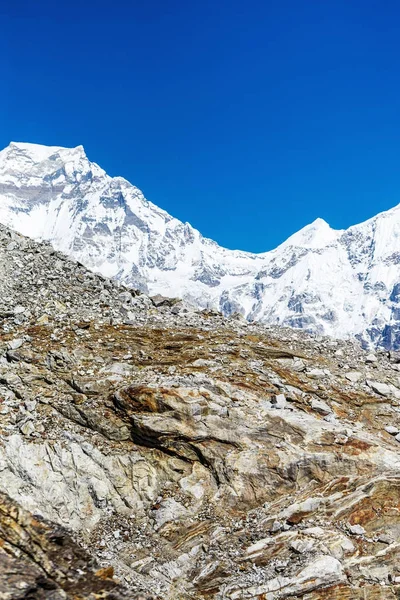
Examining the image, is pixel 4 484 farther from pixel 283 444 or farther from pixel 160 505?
pixel 283 444

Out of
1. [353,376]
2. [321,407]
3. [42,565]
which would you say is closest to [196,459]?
[321,407]

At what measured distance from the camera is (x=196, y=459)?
16.3 metres

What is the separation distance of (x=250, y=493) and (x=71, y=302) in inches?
542

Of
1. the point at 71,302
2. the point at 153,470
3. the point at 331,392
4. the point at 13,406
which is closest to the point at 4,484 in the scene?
the point at 13,406

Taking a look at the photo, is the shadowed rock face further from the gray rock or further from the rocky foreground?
the gray rock

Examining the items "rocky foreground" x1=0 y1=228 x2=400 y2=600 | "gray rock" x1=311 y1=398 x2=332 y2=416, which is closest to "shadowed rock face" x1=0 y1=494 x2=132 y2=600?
"rocky foreground" x1=0 y1=228 x2=400 y2=600

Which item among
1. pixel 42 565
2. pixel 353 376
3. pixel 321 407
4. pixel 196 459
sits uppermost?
pixel 353 376

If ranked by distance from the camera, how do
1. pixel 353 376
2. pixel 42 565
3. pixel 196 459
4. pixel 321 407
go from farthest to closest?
pixel 353 376, pixel 321 407, pixel 196 459, pixel 42 565

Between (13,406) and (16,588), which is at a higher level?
(13,406)

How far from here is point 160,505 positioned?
15.3 m

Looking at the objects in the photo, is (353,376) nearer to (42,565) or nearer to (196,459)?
(196,459)

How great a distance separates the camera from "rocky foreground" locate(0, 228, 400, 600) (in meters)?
12.7

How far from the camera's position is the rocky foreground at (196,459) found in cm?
1268

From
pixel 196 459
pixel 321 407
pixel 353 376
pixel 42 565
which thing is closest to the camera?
pixel 42 565
